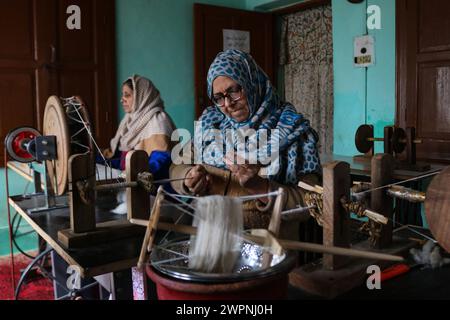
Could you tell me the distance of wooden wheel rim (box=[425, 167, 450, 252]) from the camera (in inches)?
33.4

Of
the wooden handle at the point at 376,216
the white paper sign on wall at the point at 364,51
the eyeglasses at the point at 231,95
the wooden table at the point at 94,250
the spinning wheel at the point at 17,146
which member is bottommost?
the wooden table at the point at 94,250

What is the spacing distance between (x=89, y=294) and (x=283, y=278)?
1.84 meters

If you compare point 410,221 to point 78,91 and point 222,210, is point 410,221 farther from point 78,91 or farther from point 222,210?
point 78,91

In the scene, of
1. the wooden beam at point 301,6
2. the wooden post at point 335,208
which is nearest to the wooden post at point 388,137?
the wooden beam at point 301,6

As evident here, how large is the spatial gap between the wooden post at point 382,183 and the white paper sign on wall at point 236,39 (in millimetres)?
3676

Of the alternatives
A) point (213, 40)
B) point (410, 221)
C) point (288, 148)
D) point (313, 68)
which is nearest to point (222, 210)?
point (288, 148)

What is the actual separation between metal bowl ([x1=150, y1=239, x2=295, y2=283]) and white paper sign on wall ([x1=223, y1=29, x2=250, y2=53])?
392 centimetres

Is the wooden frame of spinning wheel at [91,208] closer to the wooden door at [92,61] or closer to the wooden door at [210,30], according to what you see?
the wooden door at [92,61]

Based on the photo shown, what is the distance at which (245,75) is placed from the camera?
5.39 ft

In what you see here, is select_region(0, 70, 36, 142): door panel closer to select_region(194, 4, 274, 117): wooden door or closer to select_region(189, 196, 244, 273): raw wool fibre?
select_region(194, 4, 274, 117): wooden door

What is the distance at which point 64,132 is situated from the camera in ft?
5.48

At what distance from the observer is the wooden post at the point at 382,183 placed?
1137mm

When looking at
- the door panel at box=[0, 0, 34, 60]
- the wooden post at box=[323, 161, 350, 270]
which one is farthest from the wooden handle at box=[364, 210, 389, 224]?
the door panel at box=[0, 0, 34, 60]

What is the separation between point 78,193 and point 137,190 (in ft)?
0.60
